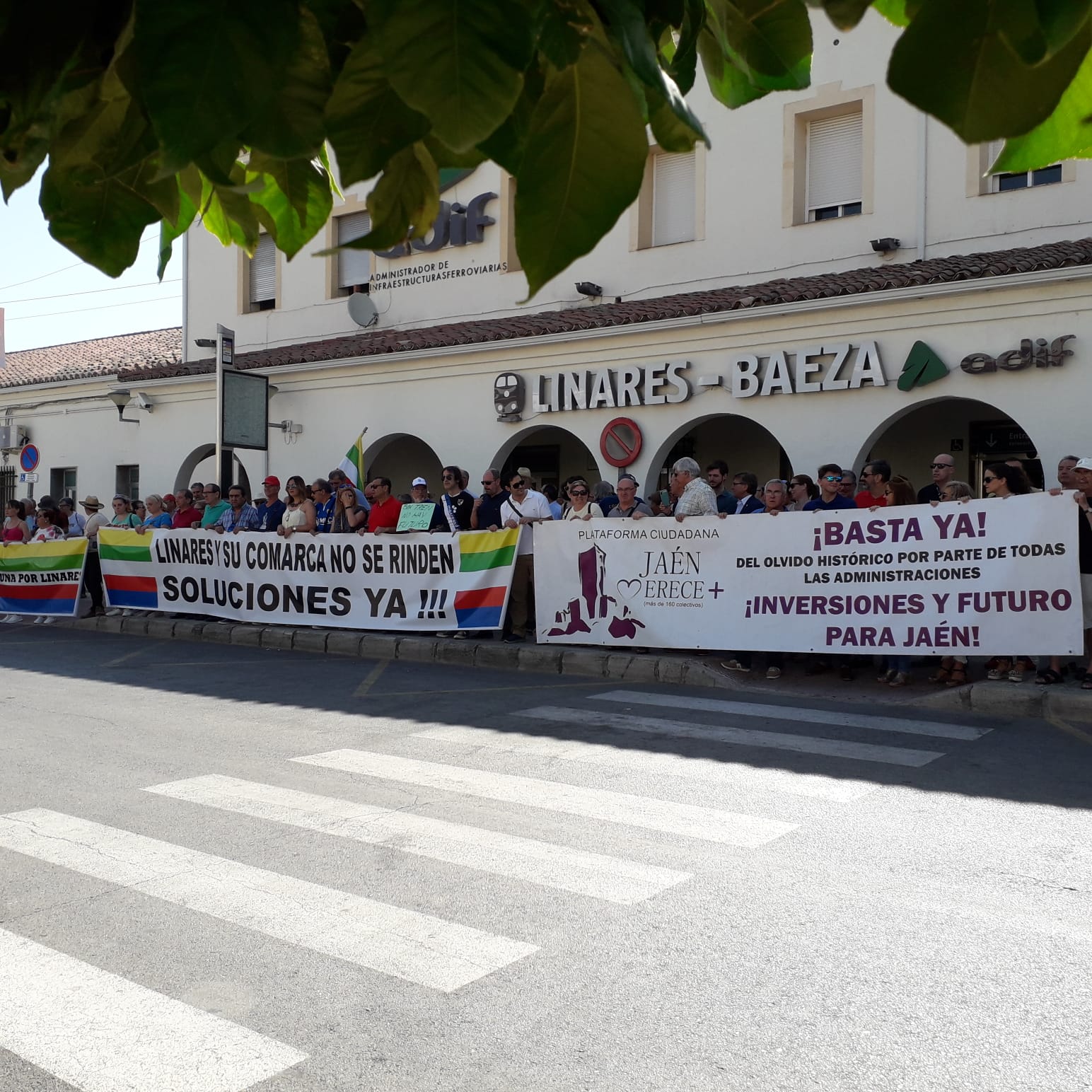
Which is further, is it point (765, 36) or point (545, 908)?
point (545, 908)

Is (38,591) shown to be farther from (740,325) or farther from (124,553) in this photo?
(740,325)

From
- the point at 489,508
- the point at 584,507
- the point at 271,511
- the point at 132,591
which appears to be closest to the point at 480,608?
the point at 489,508

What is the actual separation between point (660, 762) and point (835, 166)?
10.8m

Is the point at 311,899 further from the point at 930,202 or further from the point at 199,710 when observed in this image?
the point at 930,202

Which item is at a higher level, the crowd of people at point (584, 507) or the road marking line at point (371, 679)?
the crowd of people at point (584, 507)

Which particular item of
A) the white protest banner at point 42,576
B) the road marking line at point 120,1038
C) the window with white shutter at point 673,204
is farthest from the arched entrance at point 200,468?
the road marking line at point 120,1038

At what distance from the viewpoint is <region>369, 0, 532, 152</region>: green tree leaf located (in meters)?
0.94

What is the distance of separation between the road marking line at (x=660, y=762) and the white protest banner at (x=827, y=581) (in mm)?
3194

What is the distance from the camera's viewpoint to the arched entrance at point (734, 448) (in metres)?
17.0

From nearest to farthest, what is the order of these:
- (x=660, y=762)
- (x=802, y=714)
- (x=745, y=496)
Result: (x=660, y=762)
(x=802, y=714)
(x=745, y=496)

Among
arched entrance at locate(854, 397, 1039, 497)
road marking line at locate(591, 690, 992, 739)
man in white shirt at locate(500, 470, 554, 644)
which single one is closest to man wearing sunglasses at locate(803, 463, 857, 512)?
road marking line at locate(591, 690, 992, 739)

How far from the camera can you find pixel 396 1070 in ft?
9.93

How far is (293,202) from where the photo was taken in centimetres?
134

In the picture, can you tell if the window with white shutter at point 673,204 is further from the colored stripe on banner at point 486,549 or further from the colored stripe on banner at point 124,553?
the colored stripe on banner at point 124,553
